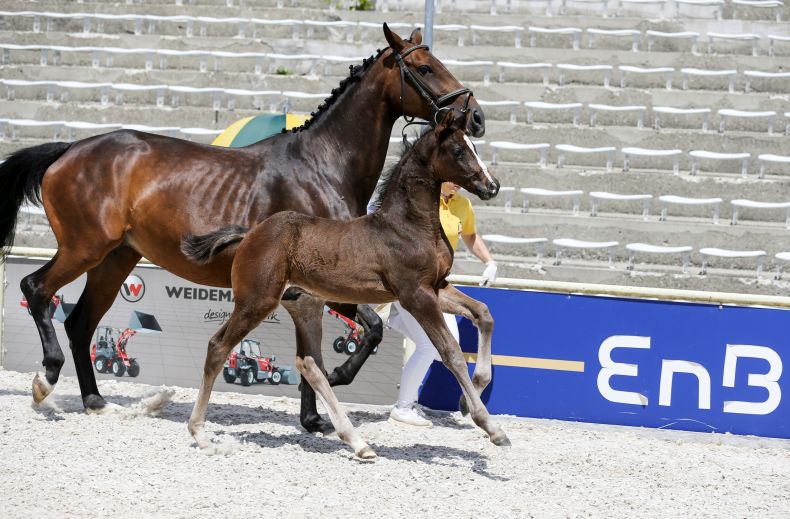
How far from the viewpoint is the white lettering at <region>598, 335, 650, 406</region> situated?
7137 millimetres

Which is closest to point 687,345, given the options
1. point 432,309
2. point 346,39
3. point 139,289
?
point 432,309

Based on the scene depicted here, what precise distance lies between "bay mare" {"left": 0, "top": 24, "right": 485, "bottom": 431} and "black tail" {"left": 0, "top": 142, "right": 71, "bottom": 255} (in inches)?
14.0

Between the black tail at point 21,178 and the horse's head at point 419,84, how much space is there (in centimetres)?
244

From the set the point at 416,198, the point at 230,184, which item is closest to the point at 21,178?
the point at 230,184

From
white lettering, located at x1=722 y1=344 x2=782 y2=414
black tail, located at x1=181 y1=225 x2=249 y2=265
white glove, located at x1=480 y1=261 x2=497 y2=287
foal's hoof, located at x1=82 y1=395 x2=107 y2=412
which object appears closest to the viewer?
black tail, located at x1=181 y1=225 x2=249 y2=265

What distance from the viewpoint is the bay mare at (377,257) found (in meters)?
5.46

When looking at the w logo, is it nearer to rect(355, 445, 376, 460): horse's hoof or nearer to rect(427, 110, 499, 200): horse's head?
rect(355, 445, 376, 460): horse's hoof

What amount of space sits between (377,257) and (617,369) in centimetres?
247

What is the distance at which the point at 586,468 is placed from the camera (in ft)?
19.0

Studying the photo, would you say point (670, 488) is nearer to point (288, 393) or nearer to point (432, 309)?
point (432, 309)

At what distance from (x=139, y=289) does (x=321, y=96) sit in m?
8.13

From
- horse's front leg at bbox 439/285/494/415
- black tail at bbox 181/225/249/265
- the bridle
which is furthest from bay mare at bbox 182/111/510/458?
the bridle

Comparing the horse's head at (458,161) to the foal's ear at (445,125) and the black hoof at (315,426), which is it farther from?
the black hoof at (315,426)

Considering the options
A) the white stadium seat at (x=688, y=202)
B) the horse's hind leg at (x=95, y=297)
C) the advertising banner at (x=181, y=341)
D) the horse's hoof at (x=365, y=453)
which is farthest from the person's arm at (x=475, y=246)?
the white stadium seat at (x=688, y=202)
